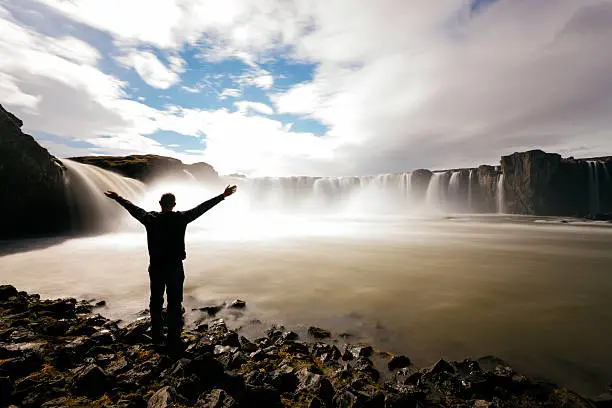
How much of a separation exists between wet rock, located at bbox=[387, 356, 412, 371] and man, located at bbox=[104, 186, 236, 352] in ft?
13.8

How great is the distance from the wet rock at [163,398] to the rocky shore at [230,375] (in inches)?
0.6

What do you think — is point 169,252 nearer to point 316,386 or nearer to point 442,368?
point 316,386

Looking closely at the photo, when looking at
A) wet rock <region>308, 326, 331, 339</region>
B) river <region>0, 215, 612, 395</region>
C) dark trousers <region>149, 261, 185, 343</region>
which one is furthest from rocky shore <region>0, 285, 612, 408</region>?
river <region>0, 215, 612, 395</region>

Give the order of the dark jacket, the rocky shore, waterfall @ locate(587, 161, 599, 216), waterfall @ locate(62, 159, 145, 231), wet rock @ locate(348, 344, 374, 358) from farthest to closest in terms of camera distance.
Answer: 1. waterfall @ locate(587, 161, 599, 216)
2. waterfall @ locate(62, 159, 145, 231)
3. wet rock @ locate(348, 344, 374, 358)
4. the dark jacket
5. the rocky shore

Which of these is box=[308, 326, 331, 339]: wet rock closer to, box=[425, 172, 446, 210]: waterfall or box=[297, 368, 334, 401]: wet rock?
box=[297, 368, 334, 401]: wet rock

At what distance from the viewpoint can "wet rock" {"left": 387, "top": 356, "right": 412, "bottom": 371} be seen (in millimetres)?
5927

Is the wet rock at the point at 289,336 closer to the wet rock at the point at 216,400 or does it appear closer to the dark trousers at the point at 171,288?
the dark trousers at the point at 171,288

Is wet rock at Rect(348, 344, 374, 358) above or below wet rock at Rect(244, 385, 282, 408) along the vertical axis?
below

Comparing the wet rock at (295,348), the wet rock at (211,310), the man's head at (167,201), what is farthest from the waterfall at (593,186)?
the man's head at (167,201)

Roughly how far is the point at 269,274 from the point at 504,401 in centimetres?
1040

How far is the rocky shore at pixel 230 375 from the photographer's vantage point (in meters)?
4.12

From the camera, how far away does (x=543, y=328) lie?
25.1 feet

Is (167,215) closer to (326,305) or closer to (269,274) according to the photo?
(326,305)

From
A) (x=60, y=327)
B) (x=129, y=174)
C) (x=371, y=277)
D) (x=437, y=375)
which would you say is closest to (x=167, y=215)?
(x=60, y=327)
